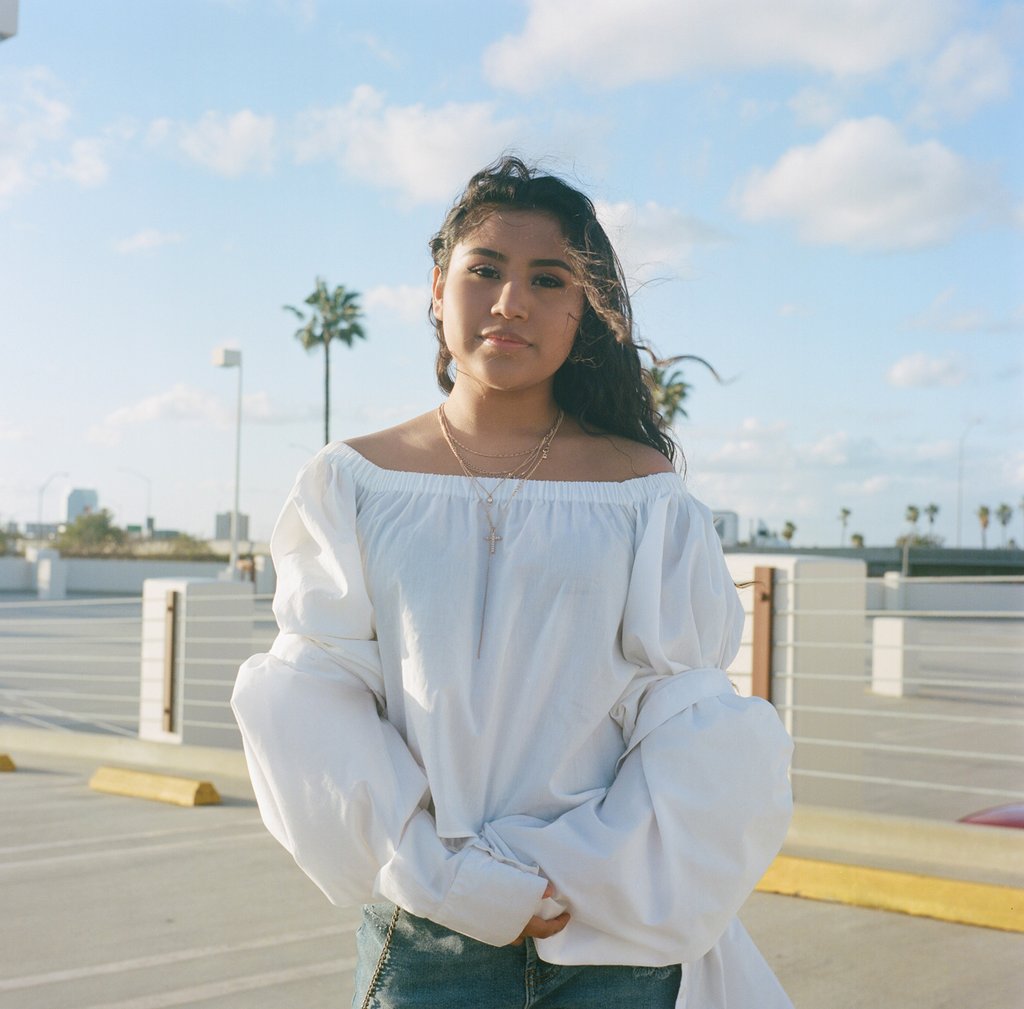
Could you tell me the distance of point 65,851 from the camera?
5508 mm

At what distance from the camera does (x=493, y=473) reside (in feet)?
6.18

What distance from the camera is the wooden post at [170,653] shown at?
A: 8.11 m

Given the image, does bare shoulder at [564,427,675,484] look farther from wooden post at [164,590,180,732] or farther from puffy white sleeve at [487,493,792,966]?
wooden post at [164,590,180,732]

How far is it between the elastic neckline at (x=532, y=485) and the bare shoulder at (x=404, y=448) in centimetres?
2

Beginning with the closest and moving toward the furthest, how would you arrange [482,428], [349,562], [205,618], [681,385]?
1. [349,562]
2. [482,428]
3. [205,618]
4. [681,385]

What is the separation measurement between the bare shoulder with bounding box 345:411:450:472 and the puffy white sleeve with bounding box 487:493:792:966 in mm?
368

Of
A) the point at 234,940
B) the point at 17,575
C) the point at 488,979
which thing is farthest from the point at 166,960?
the point at 17,575

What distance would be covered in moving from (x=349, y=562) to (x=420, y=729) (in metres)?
0.26

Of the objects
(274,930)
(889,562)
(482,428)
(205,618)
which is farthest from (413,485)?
(889,562)

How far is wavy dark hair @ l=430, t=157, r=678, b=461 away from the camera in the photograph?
6.22 feet

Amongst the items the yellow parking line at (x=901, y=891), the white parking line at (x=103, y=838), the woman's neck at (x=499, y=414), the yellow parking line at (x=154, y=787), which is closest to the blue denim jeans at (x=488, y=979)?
the woman's neck at (x=499, y=414)

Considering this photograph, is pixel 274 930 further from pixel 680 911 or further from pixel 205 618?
pixel 205 618

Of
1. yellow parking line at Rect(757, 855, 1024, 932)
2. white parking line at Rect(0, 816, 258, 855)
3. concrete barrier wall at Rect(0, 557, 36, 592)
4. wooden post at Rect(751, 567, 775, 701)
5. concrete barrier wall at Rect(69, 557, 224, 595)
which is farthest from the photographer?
concrete barrier wall at Rect(69, 557, 224, 595)

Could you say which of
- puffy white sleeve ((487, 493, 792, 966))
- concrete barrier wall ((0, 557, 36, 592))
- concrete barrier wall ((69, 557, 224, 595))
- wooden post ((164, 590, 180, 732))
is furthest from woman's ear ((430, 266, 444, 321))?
concrete barrier wall ((0, 557, 36, 592))
